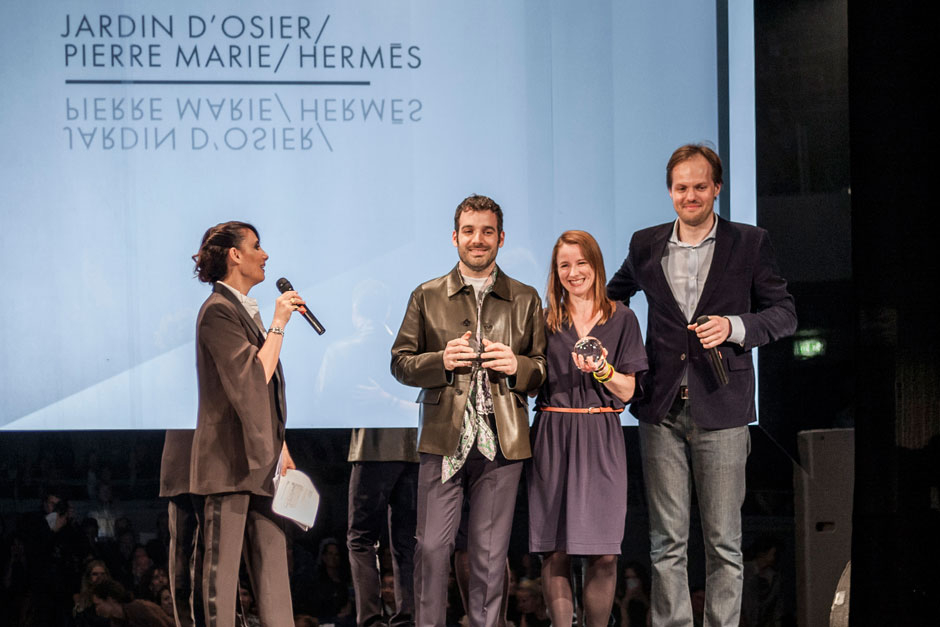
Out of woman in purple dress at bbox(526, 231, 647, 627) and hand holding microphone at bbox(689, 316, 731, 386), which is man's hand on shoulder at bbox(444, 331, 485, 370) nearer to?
woman in purple dress at bbox(526, 231, 647, 627)

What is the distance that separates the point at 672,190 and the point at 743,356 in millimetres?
675

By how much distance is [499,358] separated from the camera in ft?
11.3

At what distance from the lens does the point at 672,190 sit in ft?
11.9

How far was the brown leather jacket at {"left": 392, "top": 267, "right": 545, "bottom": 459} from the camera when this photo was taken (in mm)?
3502

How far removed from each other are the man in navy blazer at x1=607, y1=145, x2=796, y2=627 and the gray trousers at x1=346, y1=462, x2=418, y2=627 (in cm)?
120

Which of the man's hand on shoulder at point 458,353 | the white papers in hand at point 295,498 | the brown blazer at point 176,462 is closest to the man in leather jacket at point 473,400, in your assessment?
the man's hand on shoulder at point 458,353

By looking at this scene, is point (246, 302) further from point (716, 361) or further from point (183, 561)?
point (716, 361)

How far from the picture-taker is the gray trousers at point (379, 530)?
425 cm

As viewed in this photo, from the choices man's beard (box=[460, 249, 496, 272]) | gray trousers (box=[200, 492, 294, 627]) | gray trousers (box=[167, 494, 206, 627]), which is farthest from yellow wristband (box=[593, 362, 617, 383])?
gray trousers (box=[167, 494, 206, 627])

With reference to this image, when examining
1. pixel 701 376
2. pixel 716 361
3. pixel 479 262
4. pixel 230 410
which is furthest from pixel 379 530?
pixel 716 361

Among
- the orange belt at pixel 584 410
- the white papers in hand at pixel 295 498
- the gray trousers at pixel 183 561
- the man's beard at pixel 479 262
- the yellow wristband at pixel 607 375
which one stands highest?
the man's beard at pixel 479 262

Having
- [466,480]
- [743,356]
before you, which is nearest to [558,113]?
[743,356]

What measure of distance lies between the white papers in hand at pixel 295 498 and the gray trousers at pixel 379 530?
47 centimetres

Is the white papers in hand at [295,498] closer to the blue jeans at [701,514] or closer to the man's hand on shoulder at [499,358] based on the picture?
the man's hand on shoulder at [499,358]
